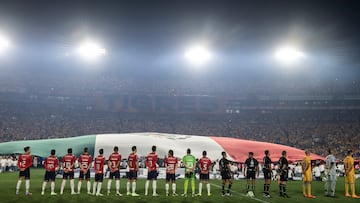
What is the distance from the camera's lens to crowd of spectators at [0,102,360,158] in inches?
1842

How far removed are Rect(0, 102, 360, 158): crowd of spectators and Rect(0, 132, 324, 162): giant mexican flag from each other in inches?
878

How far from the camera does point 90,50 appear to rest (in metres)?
51.6

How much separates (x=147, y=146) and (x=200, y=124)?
30853 millimetres

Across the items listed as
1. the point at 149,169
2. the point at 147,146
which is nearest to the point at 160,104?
the point at 147,146

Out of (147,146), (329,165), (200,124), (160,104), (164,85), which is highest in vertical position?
(164,85)

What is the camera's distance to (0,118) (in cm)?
4781

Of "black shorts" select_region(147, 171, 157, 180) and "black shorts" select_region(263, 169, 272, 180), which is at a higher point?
"black shorts" select_region(263, 169, 272, 180)

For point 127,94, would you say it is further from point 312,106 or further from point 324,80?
point 324,80

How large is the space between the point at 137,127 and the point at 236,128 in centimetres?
1504

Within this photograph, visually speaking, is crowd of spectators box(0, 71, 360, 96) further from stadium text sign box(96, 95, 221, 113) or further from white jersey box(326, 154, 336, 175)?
white jersey box(326, 154, 336, 175)

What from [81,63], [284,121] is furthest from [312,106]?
[81,63]

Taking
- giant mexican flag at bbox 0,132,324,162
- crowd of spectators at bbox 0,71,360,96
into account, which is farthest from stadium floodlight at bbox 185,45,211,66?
giant mexican flag at bbox 0,132,324,162

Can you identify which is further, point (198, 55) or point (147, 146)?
point (198, 55)

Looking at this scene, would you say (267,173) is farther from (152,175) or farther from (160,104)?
(160,104)
